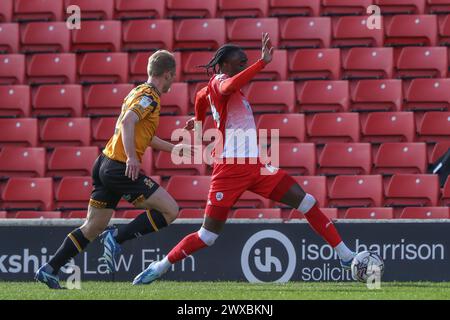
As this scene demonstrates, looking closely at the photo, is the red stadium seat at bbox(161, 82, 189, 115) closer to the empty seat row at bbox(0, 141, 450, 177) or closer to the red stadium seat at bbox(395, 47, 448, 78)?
the empty seat row at bbox(0, 141, 450, 177)

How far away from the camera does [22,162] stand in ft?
37.4

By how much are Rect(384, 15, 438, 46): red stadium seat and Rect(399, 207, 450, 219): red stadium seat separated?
2.32 meters

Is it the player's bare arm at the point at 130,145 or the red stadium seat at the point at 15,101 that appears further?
the red stadium seat at the point at 15,101

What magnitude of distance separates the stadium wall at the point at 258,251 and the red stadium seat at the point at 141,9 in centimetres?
418

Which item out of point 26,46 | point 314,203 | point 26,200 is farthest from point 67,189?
point 314,203

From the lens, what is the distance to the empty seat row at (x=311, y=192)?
10672 mm

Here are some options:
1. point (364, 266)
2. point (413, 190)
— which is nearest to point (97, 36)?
point (413, 190)

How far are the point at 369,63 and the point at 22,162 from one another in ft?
13.0

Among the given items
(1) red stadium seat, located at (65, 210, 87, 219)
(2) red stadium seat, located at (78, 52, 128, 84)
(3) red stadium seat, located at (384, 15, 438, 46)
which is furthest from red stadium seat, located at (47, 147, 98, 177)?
(3) red stadium seat, located at (384, 15, 438, 46)

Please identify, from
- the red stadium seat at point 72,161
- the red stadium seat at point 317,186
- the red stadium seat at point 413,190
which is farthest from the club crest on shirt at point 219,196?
the red stadium seat at point 72,161

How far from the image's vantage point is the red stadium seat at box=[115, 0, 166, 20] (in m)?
12.5

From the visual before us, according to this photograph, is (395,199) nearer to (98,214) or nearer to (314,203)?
(314,203)

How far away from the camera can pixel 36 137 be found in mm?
11633

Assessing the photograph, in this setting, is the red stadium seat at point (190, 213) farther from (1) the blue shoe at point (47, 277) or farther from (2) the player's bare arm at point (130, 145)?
(2) the player's bare arm at point (130, 145)
